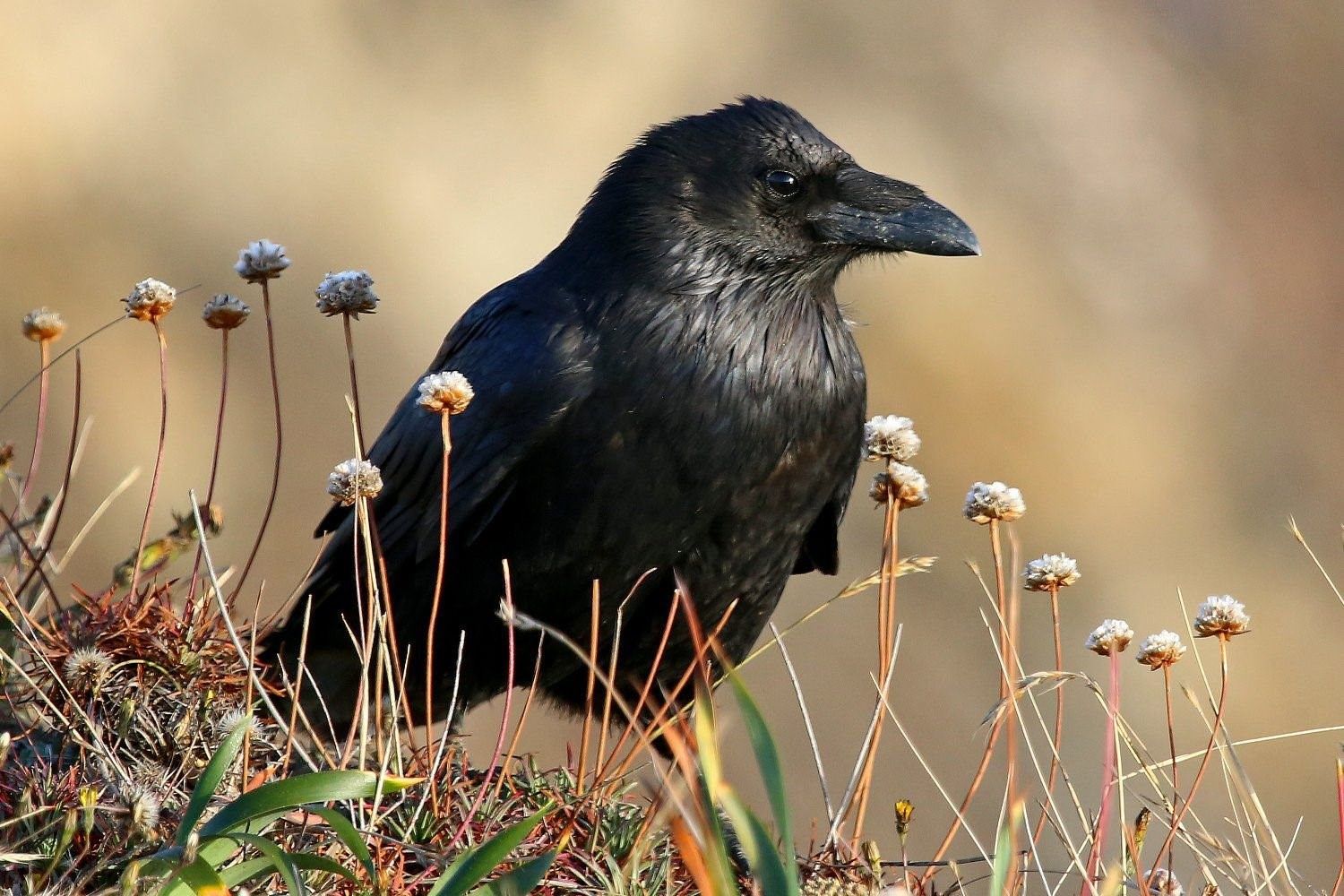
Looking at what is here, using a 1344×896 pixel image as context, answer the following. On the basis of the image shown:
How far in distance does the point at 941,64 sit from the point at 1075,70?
165cm

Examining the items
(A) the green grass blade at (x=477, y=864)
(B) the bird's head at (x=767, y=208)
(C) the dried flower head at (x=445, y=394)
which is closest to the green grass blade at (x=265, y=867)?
(A) the green grass blade at (x=477, y=864)

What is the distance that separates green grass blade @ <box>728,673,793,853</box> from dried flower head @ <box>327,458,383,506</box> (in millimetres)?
1031

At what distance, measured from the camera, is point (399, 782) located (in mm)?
2475

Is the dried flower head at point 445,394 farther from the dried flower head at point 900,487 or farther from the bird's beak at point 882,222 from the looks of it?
the bird's beak at point 882,222

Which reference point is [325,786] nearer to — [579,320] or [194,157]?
[579,320]

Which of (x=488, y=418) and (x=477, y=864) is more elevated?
(x=488, y=418)

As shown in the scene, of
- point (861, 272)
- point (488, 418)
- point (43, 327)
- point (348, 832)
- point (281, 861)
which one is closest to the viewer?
point (281, 861)

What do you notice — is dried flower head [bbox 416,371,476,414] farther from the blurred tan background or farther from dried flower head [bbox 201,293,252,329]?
the blurred tan background

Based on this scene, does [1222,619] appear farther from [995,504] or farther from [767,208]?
[767,208]

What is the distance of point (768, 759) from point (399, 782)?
0.69 m

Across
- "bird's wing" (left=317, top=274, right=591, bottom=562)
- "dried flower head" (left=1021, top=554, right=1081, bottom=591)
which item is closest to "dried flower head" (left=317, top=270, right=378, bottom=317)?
"bird's wing" (left=317, top=274, right=591, bottom=562)

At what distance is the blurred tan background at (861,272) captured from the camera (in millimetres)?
11047

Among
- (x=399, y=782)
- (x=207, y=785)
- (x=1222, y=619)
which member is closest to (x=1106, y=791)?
(x=1222, y=619)

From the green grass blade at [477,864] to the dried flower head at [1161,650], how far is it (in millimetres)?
1224
